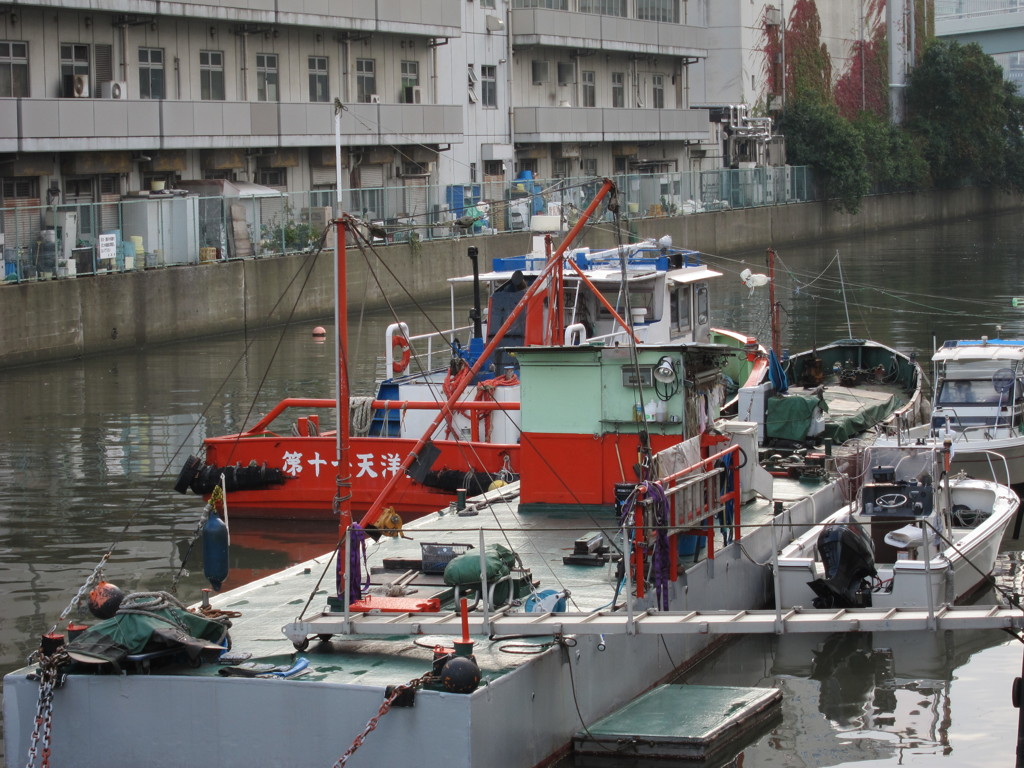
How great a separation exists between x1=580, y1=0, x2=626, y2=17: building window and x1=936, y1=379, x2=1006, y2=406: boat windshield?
44.0m

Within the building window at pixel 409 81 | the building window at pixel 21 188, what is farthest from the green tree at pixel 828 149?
the building window at pixel 21 188

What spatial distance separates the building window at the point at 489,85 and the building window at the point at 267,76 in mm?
12442

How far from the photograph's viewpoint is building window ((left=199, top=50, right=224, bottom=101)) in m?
48.4

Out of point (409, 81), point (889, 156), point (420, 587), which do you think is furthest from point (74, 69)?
point (889, 156)

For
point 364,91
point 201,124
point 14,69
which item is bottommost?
point 201,124

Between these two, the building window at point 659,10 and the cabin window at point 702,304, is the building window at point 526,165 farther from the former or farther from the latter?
the cabin window at point 702,304

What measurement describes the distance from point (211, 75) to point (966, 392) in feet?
99.5

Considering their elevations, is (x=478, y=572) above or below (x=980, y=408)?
below

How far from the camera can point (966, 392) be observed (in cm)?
2511

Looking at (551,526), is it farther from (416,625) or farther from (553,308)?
(553,308)

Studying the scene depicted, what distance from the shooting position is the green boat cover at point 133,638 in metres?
13.1

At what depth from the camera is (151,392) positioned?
34531 mm

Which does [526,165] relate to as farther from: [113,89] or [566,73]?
[113,89]

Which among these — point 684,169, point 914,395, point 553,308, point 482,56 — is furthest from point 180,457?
point 684,169
